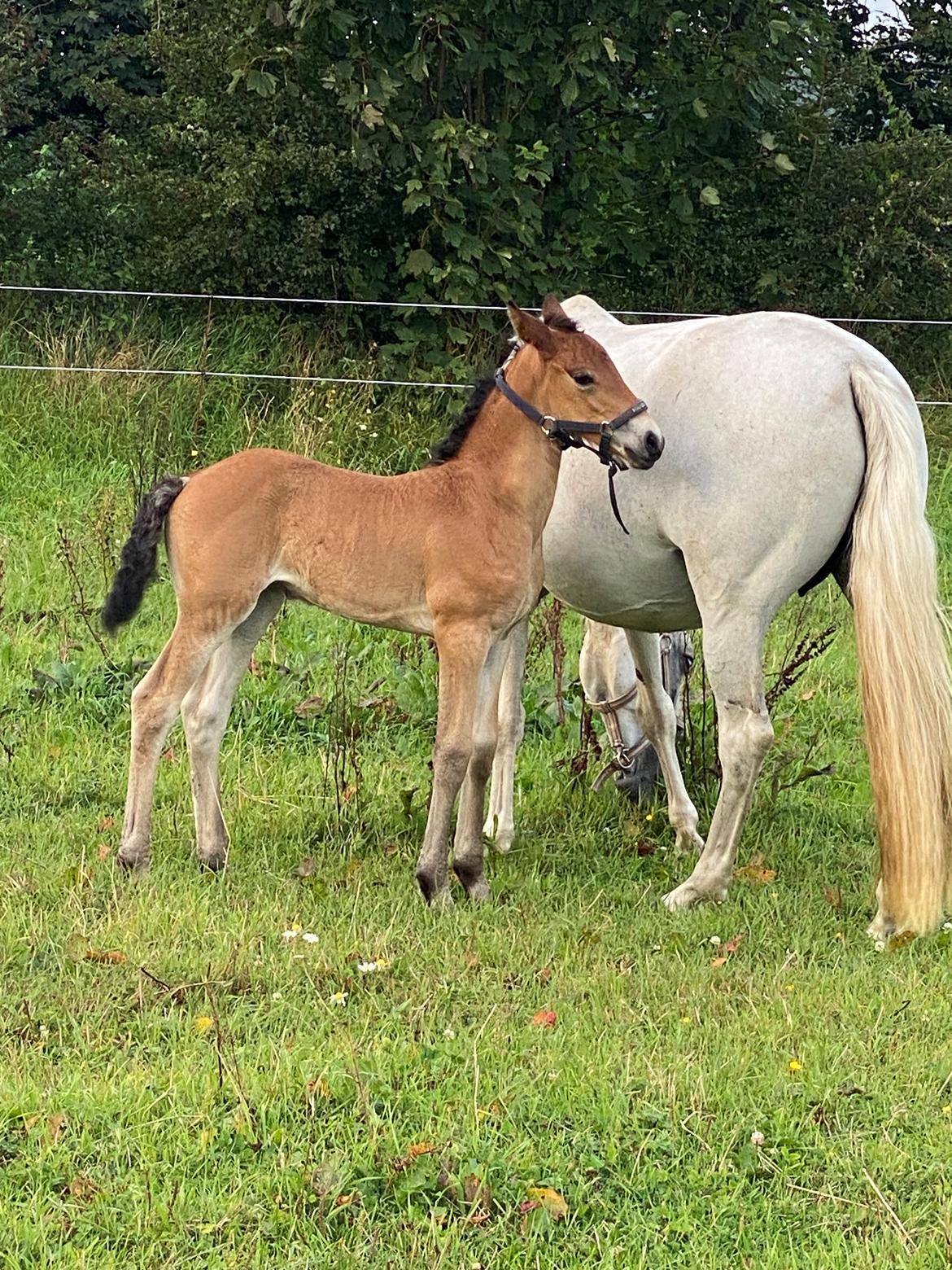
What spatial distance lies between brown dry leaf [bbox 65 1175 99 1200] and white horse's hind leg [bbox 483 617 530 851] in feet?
8.43

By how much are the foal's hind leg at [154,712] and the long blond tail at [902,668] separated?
2.07 m

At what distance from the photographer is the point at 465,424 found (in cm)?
484

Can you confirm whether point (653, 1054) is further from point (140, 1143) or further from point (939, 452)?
point (939, 452)

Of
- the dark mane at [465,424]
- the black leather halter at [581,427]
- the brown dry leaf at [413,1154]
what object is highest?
the black leather halter at [581,427]

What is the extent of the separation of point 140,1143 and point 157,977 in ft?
2.84

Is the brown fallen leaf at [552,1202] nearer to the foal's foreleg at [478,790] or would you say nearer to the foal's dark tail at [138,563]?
the foal's foreleg at [478,790]

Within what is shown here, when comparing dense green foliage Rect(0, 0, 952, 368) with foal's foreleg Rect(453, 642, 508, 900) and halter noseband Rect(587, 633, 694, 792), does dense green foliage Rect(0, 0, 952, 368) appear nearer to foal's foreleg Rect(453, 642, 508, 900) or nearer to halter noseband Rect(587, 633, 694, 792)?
halter noseband Rect(587, 633, 694, 792)

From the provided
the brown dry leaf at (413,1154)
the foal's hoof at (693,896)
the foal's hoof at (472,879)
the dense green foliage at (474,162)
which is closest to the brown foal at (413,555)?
the foal's hoof at (472,879)

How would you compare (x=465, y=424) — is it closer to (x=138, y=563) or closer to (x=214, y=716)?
(x=138, y=563)

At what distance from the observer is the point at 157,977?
13.2 feet

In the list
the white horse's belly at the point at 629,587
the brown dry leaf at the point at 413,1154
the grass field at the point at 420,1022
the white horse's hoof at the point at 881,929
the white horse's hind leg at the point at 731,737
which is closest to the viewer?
the grass field at the point at 420,1022

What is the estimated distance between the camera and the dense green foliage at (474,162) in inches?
417

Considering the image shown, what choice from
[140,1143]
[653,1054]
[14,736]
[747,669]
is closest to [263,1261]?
[140,1143]

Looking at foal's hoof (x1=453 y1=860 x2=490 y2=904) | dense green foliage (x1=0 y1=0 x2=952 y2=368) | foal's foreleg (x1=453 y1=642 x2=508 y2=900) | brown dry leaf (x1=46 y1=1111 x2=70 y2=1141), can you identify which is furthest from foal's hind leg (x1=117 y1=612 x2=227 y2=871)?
dense green foliage (x1=0 y1=0 x2=952 y2=368)
